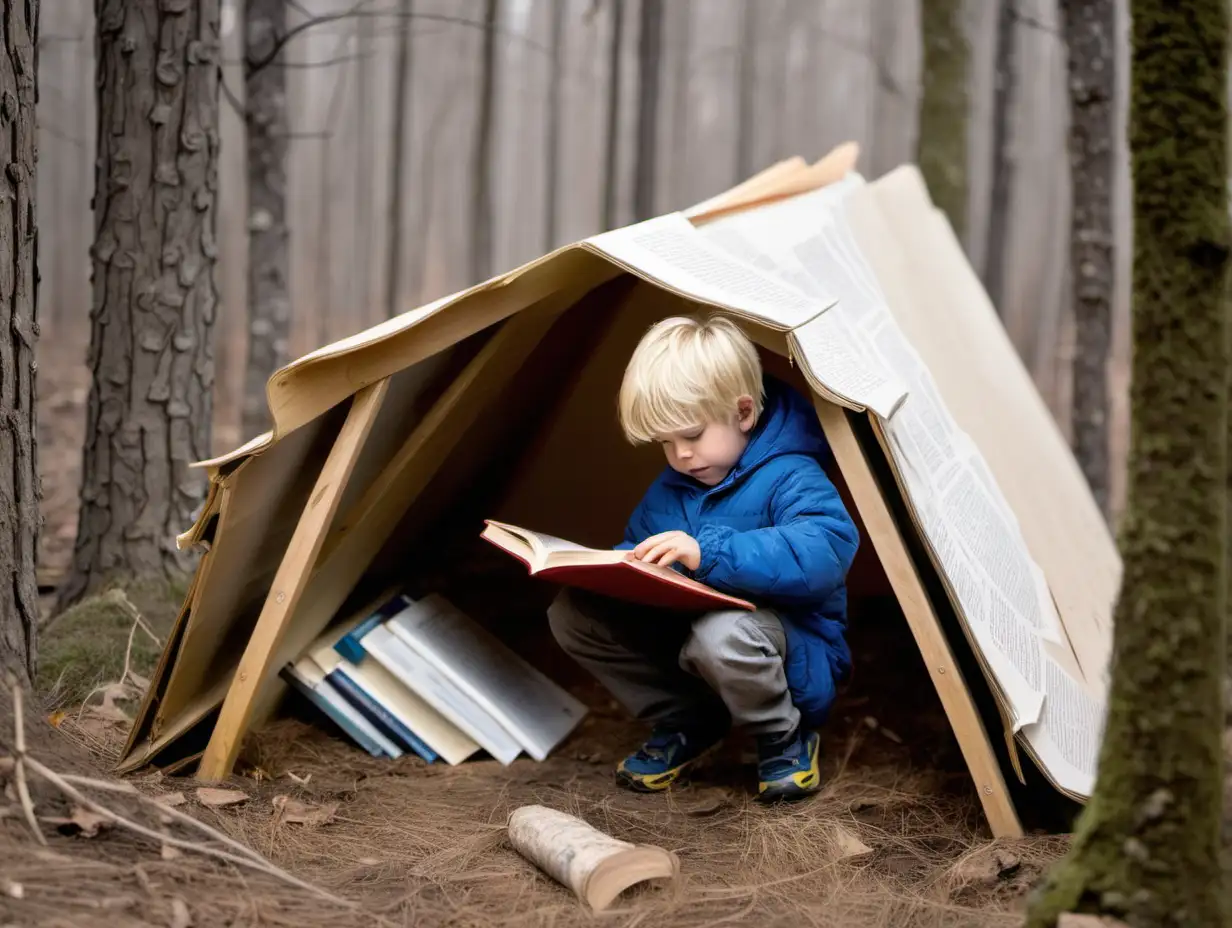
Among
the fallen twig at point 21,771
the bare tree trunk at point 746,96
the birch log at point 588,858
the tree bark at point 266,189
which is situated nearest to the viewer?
the fallen twig at point 21,771

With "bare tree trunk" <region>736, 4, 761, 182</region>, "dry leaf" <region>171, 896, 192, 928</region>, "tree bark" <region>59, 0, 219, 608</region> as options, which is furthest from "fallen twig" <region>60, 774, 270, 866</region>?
"bare tree trunk" <region>736, 4, 761, 182</region>

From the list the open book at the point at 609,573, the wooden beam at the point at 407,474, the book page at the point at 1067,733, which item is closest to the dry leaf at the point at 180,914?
the open book at the point at 609,573

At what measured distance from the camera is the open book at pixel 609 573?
2611 mm

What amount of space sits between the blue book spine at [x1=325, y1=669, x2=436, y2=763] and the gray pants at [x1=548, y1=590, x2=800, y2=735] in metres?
0.57

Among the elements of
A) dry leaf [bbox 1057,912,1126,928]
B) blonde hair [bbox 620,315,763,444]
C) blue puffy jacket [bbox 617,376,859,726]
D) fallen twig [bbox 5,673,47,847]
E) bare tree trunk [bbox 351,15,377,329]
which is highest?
blonde hair [bbox 620,315,763,444]

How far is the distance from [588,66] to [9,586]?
20.2 meters

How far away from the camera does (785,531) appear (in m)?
2.85

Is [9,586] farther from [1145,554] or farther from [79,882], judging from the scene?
[1145,554]

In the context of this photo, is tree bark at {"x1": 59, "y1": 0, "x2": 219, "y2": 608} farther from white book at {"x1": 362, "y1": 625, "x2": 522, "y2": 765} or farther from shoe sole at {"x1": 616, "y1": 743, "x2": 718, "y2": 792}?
shoe sole at {"x1": 616, "y1": 743, "x2": 718, "y2": 792}

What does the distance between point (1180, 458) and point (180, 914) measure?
181 cm

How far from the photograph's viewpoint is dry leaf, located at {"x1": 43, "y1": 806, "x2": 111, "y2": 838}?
2.30 meters

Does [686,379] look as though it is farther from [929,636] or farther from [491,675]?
[491,675]

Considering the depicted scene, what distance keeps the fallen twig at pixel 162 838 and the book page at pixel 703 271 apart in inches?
55.9

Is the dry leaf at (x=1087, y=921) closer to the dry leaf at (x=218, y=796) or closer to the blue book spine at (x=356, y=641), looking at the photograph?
the dry leaf at (x=218, y=796)
